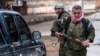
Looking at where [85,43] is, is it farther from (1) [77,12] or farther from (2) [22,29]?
(2) [22,29]

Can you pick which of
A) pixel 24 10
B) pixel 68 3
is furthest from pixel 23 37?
pixel 68 3

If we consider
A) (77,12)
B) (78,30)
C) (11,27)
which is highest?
(77,12)

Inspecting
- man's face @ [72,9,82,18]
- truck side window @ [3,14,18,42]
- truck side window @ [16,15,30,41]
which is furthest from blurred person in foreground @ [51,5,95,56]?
truck side window @ [3,14,18,42]

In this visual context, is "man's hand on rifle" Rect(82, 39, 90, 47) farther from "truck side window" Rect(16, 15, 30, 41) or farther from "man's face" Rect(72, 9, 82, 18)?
"truck side window" Rect(16, 15, 30, 41)

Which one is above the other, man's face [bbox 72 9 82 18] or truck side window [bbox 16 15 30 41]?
man's face [bbox 72 9 82 18]

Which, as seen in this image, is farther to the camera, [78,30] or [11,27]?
[78,30]

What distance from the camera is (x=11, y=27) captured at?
5.90m

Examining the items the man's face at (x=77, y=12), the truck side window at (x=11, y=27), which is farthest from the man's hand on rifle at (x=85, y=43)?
the truck side window at (x=11, y=27)

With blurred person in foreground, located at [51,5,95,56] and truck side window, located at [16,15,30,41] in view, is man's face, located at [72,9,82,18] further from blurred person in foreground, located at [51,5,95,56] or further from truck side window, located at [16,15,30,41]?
truck side window, located at [16,15,30,41]

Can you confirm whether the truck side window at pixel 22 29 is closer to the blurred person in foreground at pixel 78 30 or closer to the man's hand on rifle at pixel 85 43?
the blurred person in foreground at pixel 78 30

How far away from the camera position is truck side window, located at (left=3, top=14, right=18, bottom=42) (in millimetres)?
5753

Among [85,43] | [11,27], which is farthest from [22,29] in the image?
[85,43]

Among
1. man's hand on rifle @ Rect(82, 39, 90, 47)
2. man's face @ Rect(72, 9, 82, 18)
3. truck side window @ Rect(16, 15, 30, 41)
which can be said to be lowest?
man's hand on rifle @ Rect(82, 39, 90, 47)

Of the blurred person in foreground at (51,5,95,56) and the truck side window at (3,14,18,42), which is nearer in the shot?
the truck side window at (3,14,18,42)
